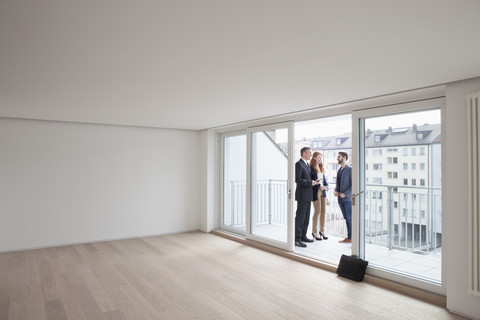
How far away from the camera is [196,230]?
6.47 meters

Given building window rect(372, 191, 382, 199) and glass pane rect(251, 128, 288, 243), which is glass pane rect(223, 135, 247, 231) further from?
building window rect(372, 191, 382, 199)

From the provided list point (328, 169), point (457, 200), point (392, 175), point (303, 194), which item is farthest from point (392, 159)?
point (328, 169)

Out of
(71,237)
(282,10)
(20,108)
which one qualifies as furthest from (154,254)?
(282,10)

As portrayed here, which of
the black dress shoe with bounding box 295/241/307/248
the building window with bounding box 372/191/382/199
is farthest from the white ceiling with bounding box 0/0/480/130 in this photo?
the black dress shoe with bounding box 295/241/307/248

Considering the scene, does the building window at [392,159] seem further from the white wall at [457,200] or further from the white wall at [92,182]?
the white wall at [92,182]

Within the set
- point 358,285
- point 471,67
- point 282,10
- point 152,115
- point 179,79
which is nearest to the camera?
point 282,10

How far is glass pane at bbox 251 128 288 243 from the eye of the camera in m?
5.33

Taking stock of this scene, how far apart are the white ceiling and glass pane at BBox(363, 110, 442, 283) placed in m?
0.57

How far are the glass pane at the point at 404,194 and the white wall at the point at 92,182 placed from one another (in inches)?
145

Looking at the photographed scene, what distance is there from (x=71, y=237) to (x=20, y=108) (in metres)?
2.26

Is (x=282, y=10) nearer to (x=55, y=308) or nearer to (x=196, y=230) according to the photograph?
(x=55, y=308)

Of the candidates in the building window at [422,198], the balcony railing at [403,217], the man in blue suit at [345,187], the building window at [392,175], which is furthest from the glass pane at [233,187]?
the building window at [422,198]

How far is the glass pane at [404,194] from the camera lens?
10.8 feet

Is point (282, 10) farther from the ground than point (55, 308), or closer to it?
farther from the ground
